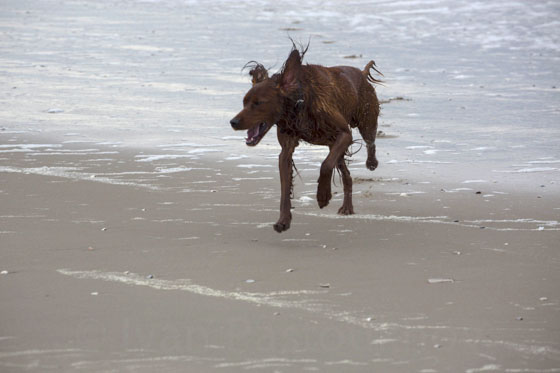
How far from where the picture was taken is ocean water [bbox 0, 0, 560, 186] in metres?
10.4

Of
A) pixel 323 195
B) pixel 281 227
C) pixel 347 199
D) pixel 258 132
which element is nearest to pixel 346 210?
pixel 347 199

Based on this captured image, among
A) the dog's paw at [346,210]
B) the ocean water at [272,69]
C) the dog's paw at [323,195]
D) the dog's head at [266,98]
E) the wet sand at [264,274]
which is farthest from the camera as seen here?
the ocean water at [272,69]

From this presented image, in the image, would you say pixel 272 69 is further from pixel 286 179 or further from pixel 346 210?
pixel 286 179

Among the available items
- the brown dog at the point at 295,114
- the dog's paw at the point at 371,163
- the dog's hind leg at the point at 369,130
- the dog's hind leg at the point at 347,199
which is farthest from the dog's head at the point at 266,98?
the dog's paw at the point at 371,163

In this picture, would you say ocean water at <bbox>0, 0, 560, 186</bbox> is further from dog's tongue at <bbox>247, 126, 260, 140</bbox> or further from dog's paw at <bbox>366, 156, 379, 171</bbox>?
dog's tongue at <bbox>247, 126, 260, 140</bbox>

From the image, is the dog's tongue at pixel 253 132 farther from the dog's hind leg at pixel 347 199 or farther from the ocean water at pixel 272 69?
the ocean water at pixel 272 69

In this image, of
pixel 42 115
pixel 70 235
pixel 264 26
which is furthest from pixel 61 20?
pixel 70 235

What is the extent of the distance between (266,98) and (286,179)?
0.61m

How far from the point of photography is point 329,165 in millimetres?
6832

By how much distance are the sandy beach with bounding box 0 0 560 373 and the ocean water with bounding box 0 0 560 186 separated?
0.07 m

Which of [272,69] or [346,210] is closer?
[346,210]

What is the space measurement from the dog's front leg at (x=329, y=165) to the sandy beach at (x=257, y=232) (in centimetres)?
28

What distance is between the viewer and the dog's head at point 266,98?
6.69m

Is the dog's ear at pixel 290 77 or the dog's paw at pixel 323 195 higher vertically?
the dog's ear at pixel 290 77
